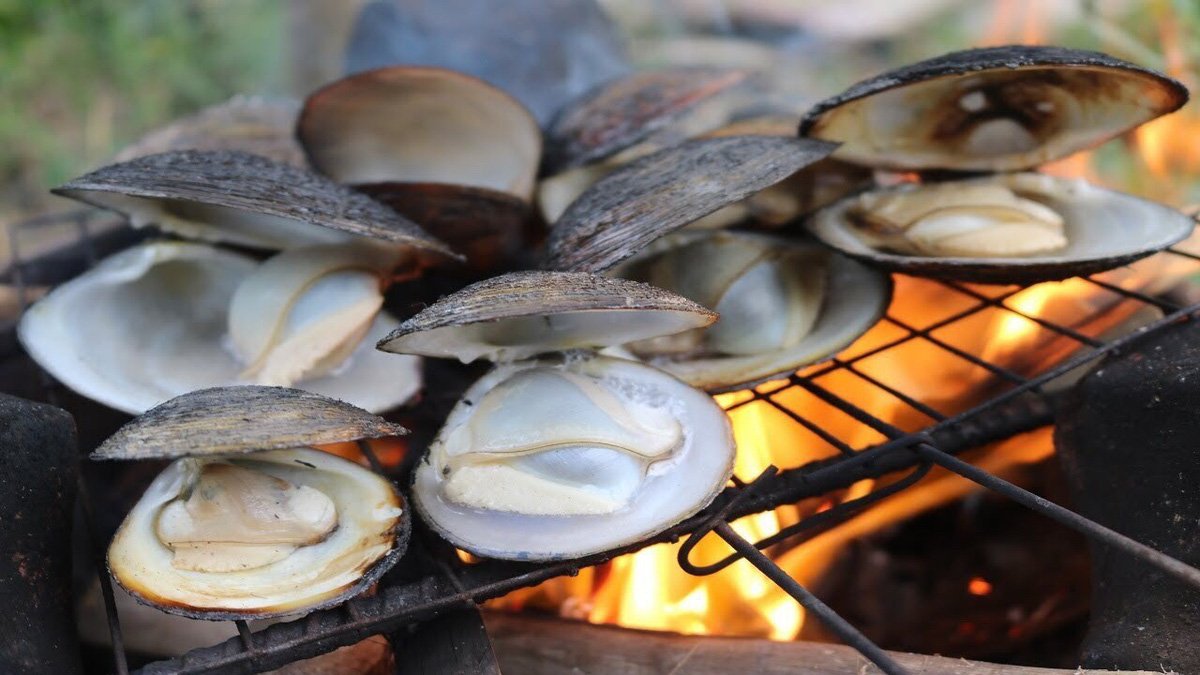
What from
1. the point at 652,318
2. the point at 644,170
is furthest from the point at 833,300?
the point at 652,318

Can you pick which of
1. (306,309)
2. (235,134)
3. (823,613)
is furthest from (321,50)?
(823,613)

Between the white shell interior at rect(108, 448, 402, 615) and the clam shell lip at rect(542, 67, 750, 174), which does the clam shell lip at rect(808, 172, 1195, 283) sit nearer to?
the clam shell lip at rect(542, 67, 750, 174)

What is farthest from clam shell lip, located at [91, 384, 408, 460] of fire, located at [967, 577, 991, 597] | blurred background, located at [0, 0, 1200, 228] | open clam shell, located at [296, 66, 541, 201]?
blurred background, located at [0, 0, 1200, 228]

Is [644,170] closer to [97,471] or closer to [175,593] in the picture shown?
[175,593]

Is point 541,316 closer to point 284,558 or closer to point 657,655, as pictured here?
point 284,558

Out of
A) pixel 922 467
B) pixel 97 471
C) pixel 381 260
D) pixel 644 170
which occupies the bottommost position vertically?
pixel 97 471

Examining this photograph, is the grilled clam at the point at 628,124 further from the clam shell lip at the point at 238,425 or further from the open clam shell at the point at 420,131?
the clam shell lip at the point at 238,425

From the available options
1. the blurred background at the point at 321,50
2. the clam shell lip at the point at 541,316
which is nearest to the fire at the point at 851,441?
the clam shell lip at the point at 541,316
